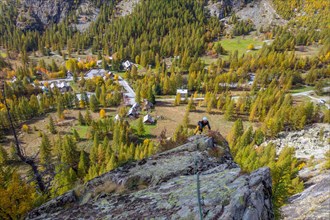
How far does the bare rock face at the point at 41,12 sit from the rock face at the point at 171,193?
20682 centimetres

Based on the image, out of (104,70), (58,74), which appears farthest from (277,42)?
(58,74)

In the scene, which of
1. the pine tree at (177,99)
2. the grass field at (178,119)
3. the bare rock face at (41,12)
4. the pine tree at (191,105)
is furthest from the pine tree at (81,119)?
the bare rock face at (41,12)

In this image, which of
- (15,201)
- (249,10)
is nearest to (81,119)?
(15,201)

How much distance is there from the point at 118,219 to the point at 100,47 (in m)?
169

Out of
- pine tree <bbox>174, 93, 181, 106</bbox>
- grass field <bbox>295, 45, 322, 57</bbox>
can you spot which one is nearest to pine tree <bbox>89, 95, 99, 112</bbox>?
pine tree <bbox>174, 93, 181, 106</bbox>

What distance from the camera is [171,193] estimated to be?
12352 mm

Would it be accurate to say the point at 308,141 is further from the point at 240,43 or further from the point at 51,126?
the point at 240,43

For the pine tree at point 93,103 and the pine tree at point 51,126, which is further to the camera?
the pine tree at point 93,103

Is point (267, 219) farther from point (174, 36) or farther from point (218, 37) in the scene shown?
point (218, 37)

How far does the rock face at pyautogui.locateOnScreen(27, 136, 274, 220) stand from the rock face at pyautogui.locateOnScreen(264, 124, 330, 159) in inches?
2335

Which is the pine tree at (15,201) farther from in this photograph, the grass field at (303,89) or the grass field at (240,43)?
the grass field at (240,43)

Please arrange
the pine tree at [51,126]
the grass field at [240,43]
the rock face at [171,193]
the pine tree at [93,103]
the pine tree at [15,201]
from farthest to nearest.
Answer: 1. the grass field at [240,43]
2. the pine tree at [93,103]
3. the pine tree at [51,126]
4. the pine tree at [15,201]
5. the rock face at [171,193]

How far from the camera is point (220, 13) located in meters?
189

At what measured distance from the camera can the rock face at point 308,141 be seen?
64.5 metres
